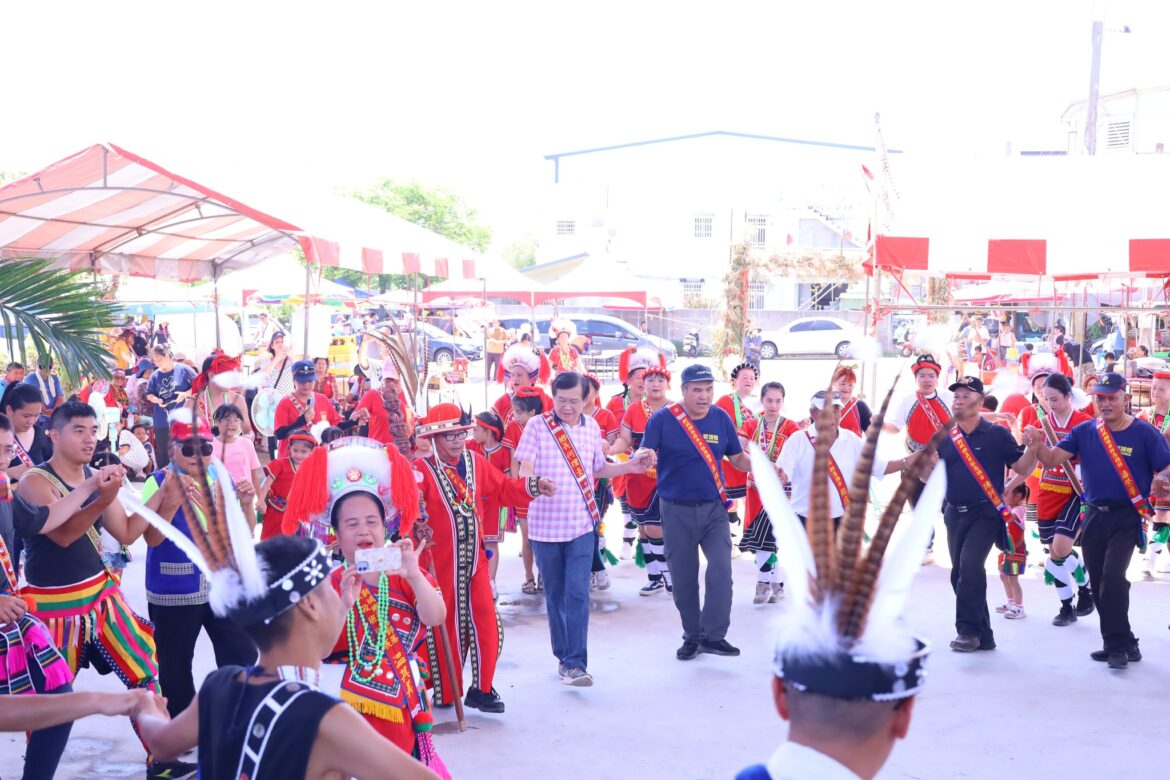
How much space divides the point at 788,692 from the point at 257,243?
11878mm

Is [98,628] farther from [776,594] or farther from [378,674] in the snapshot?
[776,594]

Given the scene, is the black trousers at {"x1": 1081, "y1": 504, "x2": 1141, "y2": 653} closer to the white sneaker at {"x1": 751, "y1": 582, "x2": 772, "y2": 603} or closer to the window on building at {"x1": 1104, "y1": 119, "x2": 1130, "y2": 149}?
the white sneaker at {"x1": 751, "y1": 582, "x2": 772, "y2": 603}

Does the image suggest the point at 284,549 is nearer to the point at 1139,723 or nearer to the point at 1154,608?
the point at 1139,723

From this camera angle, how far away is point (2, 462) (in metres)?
5.11

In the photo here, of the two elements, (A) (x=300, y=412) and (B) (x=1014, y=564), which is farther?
(A) (x=300, y=412)

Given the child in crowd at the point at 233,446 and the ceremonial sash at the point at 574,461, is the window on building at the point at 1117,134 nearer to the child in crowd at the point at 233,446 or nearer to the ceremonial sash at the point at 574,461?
the ceremonial sash at the point at 574,461

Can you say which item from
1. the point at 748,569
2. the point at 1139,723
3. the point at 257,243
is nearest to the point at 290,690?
the point at 1139,723

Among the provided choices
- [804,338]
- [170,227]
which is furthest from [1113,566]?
[804,338]

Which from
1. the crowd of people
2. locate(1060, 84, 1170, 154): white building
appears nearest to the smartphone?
the crowd of people

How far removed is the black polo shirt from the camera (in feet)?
23.9

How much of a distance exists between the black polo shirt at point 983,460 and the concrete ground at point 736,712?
3.42 ft

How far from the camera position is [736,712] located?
621cm

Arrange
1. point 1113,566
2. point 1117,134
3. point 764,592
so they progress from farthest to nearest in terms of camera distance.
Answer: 1. point 1117,134
2. point 764,592
3. point 1113,566

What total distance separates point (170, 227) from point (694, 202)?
42.3 metres
